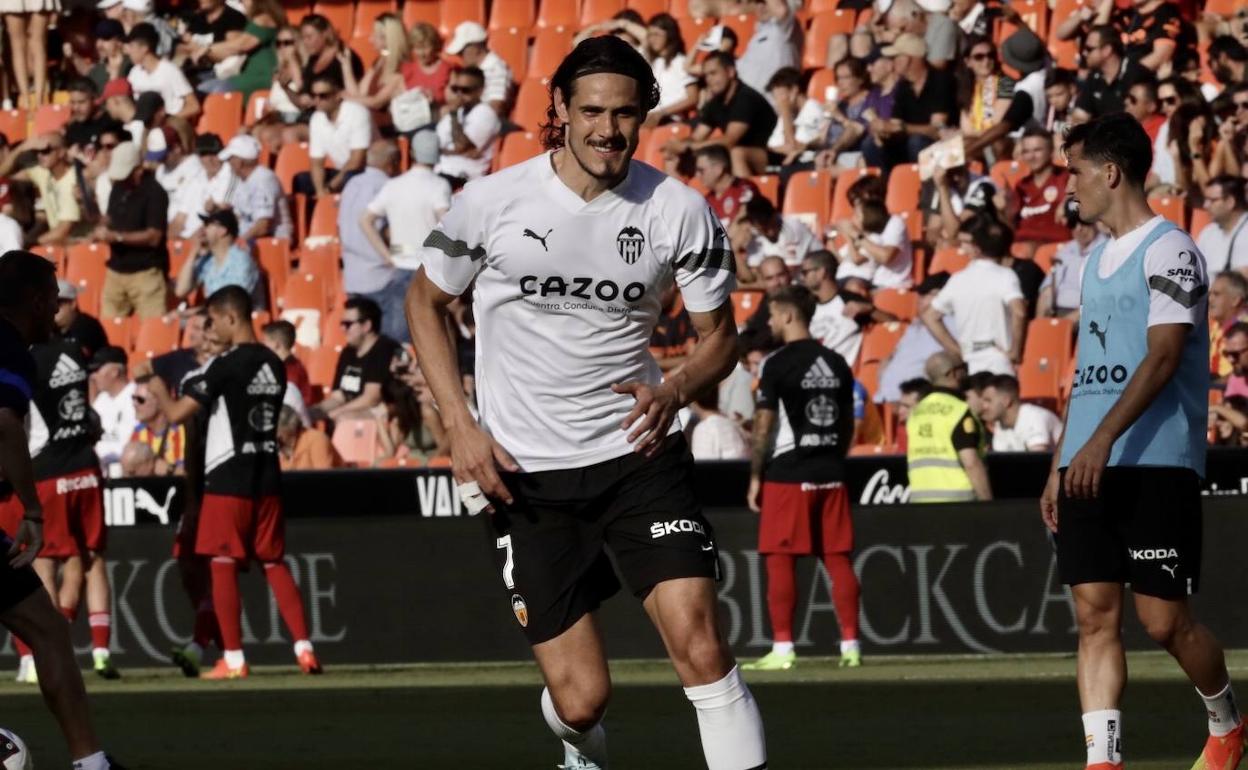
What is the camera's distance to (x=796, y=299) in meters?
13.2

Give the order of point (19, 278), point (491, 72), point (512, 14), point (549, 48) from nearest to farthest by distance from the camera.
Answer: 1. point (19, 278)
2. point (491, 72)
3. point (549, 48)
4. point (512, 14)

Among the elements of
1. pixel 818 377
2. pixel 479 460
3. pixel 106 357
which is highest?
pixel 479 460

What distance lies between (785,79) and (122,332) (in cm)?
660

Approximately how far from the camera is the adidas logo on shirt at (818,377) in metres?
13.3

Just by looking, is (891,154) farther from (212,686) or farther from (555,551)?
(555,551)

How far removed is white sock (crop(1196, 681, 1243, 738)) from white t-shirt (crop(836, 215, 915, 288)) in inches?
416

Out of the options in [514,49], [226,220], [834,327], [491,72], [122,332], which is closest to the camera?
[834,327]

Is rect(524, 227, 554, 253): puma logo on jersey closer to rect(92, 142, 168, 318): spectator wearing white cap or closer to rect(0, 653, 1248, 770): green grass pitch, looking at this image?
rect(0, 653, 1248, 770): green grass pitch

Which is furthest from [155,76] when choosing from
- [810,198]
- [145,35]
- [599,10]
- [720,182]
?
[810,198]

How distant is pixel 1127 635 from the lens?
1352cm

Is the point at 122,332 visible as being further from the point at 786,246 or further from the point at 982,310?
the point at 982,310

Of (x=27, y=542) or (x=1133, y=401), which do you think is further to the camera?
(x=27, y=542)

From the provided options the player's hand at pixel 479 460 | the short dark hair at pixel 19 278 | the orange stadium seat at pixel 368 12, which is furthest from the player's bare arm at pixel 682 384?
the orange stadium seat at pixel 368 12

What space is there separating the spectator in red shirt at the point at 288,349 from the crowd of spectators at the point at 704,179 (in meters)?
0.03
